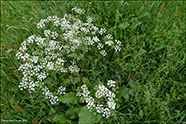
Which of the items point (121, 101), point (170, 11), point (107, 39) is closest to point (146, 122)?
point (121, 101)

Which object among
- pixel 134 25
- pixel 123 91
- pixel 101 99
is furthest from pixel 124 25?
pixel 101 99

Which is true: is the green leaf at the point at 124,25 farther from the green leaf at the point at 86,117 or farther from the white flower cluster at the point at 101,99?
the green leaf at the point at 86,117

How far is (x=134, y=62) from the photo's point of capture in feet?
9.24

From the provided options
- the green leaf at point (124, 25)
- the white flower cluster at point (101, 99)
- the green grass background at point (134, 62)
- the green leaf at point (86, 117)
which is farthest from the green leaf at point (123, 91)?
the green leaf at point (124, 25)

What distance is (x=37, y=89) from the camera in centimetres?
257

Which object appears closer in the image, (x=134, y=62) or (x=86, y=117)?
(x=86, y=117)

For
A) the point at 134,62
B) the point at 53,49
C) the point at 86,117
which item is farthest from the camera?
the point at 134,62

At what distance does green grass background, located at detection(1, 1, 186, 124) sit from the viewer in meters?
2.28

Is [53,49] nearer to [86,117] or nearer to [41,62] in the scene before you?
[41,62]

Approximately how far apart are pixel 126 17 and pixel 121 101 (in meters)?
1.94

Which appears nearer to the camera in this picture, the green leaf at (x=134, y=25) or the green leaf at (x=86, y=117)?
the green leaf at (x=86, y=117)

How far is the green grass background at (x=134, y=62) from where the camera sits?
7.49ft

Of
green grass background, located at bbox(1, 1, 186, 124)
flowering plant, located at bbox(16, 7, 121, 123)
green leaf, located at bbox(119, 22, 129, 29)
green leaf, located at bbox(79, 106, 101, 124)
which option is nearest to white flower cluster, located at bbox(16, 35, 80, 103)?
flowering plant, located at bbox(16, 7, 121, 123)

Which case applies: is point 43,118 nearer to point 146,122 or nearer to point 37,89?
point 37,89
